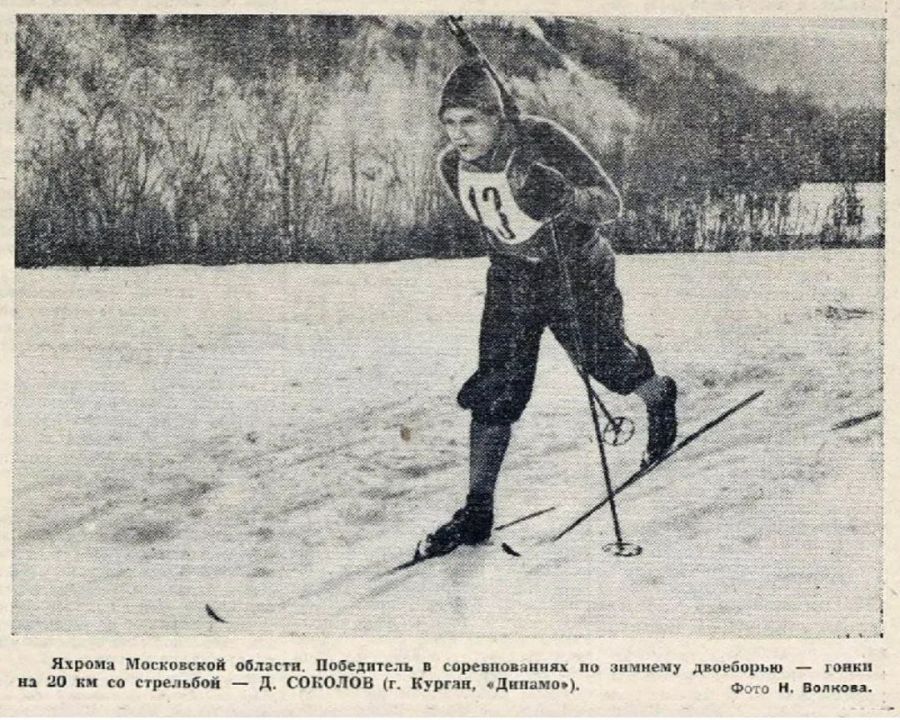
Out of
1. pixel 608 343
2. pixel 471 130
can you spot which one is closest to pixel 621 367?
pixel 608 343

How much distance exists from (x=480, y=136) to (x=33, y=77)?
1.18 m

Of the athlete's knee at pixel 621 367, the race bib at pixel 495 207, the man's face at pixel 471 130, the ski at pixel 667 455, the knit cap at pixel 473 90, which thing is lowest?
the ski at pixel 667 455

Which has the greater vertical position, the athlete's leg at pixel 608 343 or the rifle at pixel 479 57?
the rifle at pixel 479 57

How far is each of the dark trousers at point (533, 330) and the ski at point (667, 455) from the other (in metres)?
0.20

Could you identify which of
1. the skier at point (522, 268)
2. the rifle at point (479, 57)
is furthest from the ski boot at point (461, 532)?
the rifle at point (479, 57)

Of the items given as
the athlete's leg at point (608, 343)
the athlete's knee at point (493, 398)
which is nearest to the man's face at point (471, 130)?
the athlete's leg at point (608, 343)

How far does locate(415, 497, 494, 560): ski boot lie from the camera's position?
3018 mm

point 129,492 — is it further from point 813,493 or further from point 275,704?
point 813,493

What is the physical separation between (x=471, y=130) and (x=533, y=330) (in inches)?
21.6

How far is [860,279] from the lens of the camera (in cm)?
312

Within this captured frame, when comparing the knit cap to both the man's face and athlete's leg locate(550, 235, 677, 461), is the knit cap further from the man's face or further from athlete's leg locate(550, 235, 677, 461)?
athlete's leg locate(550, 235, 677, 461)

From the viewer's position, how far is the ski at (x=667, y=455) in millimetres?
3031

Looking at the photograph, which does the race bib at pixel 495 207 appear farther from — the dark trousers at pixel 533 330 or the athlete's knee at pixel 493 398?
the athlete's knee at pixel 493 398

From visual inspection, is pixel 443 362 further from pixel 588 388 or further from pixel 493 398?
pixel 588 388
